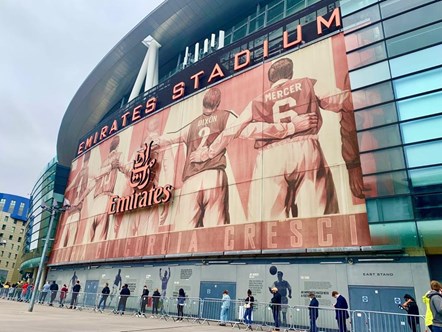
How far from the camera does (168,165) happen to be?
29.6 m

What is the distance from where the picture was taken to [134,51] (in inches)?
1734

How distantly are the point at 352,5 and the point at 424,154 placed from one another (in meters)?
10.8

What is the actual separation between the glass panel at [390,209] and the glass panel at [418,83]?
18.0 ft

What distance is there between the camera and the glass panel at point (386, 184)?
15.6 m

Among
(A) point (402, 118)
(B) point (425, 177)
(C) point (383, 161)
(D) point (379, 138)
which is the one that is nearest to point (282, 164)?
(D) point (379, 138)

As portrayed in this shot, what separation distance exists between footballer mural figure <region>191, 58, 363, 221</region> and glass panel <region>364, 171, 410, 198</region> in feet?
4.95

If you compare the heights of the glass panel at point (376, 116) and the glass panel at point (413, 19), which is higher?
the glass panel at point (413, 19)

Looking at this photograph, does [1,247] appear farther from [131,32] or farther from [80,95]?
[131,32]

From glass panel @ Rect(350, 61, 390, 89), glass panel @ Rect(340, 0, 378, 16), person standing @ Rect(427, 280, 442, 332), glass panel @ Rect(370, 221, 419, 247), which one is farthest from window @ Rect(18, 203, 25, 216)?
person standing @ Rect(427, 280, 442, 332)

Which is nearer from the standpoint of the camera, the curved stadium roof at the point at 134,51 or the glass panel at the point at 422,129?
the glass panel at the point at 422,129

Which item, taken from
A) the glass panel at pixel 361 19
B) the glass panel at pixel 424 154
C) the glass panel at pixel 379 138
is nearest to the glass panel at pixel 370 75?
the glass panel at pixel 379 138

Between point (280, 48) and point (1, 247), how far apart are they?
351ft

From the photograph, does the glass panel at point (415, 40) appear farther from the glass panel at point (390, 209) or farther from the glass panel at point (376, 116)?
the glass panel at point (390, 209)

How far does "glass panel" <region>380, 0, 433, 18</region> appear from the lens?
58.2ft
